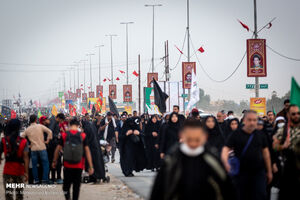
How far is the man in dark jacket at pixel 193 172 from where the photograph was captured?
5480 millimetres

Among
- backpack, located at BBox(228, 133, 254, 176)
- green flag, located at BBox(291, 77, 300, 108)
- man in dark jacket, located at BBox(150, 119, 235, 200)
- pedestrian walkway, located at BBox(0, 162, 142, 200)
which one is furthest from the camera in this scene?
pedestrian walkway, located at BBox(0, 162, 142, 200)

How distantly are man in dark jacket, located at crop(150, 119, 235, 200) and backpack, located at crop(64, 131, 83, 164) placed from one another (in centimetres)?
474

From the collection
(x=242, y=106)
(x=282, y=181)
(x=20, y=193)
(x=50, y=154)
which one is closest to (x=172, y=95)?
(x=50, y=154)

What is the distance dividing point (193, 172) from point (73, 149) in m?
4.94

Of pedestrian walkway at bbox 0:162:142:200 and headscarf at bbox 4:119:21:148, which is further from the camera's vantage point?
pedestrian walkway at bbox 0:162:142:200

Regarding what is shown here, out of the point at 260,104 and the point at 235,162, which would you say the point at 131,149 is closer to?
the point at 260,104

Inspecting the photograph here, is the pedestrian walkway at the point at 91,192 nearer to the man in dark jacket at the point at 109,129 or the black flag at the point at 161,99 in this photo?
the black flag at the point at 161,99

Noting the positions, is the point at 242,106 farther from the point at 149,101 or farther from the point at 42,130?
the point at 42,130

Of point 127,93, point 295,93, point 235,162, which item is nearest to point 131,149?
point 295,93

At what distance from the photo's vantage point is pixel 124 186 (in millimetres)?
14555

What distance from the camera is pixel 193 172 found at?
216 inches

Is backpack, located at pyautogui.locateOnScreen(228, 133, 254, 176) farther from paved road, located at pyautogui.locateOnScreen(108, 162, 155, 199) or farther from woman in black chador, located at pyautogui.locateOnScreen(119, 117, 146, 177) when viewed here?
woman in black chador, located at pyautogui.locateOnScreen(119, 117, 146, 177)

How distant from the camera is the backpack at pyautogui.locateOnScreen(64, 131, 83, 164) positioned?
1012 cm

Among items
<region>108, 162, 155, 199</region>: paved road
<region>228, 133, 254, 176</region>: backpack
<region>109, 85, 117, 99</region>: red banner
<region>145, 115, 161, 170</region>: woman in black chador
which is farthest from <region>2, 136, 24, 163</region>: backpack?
<region>109, 85, 117, 99</region>: red banner
